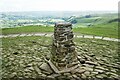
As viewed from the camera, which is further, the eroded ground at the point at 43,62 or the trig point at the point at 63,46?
the trig point at the point at 63,46

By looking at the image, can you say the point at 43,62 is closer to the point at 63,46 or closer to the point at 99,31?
the point at 63,46

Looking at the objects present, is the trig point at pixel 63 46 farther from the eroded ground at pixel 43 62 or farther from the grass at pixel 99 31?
the grass at pixel 99 31

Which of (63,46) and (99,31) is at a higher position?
(63,46)

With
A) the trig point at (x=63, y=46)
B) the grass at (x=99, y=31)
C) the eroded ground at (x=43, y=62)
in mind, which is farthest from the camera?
the grass at (x=99, y=31)

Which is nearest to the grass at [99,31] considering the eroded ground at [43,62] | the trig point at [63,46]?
the eroded ground at [43,62]

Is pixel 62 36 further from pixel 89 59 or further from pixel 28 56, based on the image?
pixel 28 56

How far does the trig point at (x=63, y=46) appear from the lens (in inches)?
363

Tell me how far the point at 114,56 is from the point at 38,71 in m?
4.80

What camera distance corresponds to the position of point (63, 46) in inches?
364

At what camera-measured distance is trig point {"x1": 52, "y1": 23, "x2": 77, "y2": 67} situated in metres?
9.23

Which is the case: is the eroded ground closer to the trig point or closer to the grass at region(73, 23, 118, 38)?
the trig point

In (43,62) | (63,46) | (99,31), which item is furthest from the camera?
(99,31)

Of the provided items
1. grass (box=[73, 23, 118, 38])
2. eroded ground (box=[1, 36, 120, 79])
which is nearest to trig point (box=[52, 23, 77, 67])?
eroded ground (box=[1, 36, 120, 79])

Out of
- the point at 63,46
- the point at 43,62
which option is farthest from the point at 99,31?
the point at 63,46
